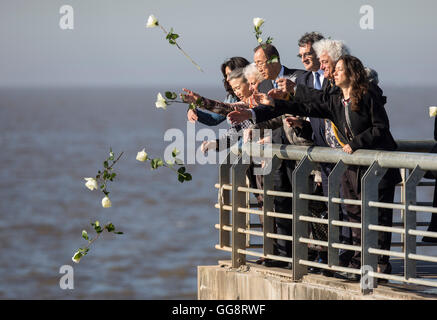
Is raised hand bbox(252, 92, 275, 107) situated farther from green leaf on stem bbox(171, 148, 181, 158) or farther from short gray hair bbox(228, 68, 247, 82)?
green leaf on stem bbox(171, 148, 181, 158)

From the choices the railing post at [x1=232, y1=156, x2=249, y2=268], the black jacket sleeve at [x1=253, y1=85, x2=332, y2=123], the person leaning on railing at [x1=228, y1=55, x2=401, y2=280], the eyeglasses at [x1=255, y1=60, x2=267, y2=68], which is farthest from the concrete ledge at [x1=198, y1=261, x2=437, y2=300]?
the eyeglasses at [x1=255, y1=60, x2=267, y2=68]

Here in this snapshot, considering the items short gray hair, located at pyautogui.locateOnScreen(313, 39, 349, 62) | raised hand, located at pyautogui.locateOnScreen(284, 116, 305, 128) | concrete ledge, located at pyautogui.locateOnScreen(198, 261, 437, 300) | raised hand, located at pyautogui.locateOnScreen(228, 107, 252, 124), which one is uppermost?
short gray hair, located at pyautogui.locateOnScreen(313, 39, 349, 62)

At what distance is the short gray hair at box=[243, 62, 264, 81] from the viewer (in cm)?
1073

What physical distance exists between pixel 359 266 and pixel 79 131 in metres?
112

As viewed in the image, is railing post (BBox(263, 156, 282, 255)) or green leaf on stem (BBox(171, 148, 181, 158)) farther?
railing post (BBox(263, 156, 282, 255))

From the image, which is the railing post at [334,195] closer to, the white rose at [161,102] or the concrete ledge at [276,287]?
the concrete ledge at [276,287]

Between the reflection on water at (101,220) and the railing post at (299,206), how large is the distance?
2868 cm

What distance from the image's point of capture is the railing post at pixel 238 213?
11141 millimetres

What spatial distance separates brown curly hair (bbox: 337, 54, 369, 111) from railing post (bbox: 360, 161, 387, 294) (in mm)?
Result: 473

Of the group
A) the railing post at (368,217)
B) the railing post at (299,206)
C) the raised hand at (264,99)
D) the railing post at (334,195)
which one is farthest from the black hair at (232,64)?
the railing post at (368,217)

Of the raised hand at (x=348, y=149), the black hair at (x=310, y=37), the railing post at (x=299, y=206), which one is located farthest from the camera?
the black hair at (x=310, y=37)

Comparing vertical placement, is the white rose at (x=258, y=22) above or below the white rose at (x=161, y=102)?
above

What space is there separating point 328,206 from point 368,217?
1.37 ft
